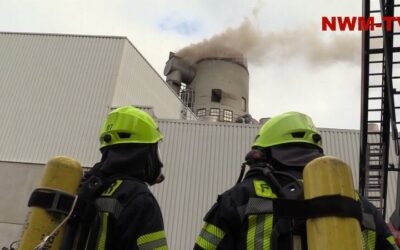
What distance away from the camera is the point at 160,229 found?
2.42 meters

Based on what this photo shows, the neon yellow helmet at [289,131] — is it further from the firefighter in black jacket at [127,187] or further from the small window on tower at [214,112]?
the small window on tower at [214,112]

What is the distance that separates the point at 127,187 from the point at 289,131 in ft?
3.64

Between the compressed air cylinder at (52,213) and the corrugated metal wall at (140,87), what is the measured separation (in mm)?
15878

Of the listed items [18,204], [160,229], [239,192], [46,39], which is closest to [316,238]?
[239,192]

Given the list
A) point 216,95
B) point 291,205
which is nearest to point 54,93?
point 216,95

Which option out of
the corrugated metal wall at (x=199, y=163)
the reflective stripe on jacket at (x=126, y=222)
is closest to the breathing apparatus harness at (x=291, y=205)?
the reflective stripe on jacket at (x=126, y=222)

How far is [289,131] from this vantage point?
97.2 inches

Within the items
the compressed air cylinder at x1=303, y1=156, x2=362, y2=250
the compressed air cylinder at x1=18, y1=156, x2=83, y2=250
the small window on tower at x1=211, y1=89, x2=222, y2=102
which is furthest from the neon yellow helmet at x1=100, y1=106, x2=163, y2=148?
the small window on tower at x1=211, y1=89, x2=222, y2=102

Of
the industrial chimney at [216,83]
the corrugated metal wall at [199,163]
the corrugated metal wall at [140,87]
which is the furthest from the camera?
the industrial chimney at [216,83]

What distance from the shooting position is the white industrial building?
15.0 m

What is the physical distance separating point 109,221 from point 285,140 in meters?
1.21

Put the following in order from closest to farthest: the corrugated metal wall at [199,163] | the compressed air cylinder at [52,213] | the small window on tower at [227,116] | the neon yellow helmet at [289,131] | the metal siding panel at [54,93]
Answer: the compressed air cylinder at [52,213] → the neon yellow helmet at [289,131] → the corrugated metal wall at [199,163] → the metal siding panel at [54,93] → the small window on tower at [227,116]

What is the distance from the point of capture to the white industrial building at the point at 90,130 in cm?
1505

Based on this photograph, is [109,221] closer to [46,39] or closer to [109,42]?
[109,42]
